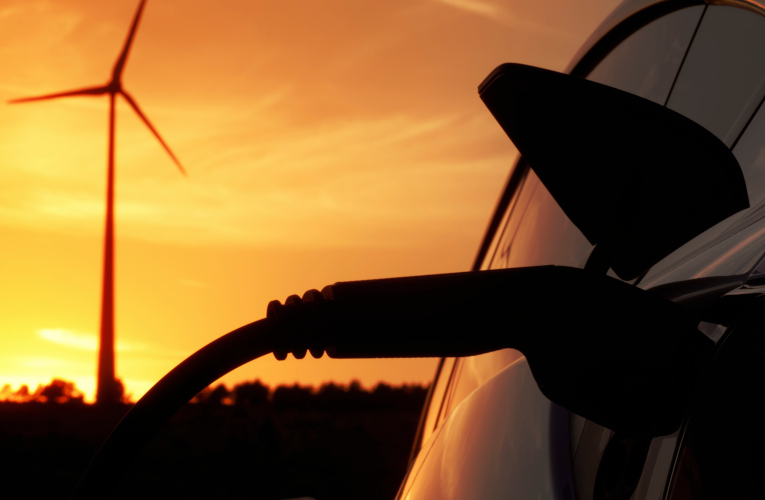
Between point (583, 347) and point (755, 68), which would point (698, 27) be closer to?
point (755, 68)

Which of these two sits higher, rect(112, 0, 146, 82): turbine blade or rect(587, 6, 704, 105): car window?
rect(112, 0, 146, 82): turbine blade

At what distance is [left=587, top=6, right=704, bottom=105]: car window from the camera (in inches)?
48.3

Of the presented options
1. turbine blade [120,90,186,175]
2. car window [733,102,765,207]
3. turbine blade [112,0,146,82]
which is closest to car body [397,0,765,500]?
car window [733,102,765,207]

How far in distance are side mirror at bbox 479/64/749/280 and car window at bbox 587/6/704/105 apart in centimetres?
44

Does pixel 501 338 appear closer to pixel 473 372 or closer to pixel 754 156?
pixel 754 156

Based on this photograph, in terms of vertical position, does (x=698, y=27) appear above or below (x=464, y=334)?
above

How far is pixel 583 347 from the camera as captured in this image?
75 cm

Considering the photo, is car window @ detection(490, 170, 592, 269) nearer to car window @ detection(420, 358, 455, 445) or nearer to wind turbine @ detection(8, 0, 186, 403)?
car window @ detection(420, 358, 455, 445)

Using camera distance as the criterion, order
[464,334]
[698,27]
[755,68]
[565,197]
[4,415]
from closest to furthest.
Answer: [464,334] → [565,197] → [755,68] → [698,27] → [4,415]

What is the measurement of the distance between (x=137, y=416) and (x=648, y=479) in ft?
1.60

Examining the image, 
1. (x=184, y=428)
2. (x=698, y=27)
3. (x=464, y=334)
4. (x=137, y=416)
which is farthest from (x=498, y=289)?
(x=184, y=428)

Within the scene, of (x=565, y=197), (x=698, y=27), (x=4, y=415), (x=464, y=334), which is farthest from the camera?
(x=4, y=415)

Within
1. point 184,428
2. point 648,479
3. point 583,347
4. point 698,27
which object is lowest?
point 648,479

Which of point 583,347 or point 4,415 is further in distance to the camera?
point 4,415
